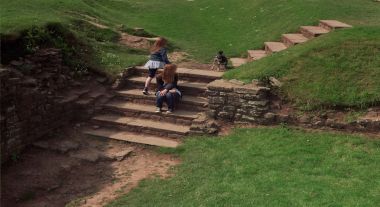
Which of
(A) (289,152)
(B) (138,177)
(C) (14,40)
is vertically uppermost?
(C) (14,40)

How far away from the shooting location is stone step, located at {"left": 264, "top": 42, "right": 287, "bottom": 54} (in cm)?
1431

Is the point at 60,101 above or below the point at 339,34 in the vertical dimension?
below

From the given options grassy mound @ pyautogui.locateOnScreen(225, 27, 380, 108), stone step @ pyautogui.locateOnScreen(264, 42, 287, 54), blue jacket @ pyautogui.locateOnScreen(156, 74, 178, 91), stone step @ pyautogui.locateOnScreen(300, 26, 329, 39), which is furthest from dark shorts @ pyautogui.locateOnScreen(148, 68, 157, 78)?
stone step @ pyautogui.locateOnScreen(300, 26, 329, 39)

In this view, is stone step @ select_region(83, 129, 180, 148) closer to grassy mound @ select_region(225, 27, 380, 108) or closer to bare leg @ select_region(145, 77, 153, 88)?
bare leg @ select_region(145, 77, 153, 88)

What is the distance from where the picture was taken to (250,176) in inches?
340

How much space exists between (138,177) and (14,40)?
4.75 meters

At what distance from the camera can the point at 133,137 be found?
11.2 meters

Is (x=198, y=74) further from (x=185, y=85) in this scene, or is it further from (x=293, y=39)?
(x=293, y=39)

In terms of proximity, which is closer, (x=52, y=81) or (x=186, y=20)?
(x=52, y=81)

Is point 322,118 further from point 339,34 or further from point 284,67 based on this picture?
point 339,34

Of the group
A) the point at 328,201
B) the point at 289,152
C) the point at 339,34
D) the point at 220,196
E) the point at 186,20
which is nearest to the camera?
the point at 328,201

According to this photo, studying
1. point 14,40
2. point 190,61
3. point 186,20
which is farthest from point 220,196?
point 186,20

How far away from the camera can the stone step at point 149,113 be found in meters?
11.5

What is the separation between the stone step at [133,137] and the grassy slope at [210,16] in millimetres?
3366
